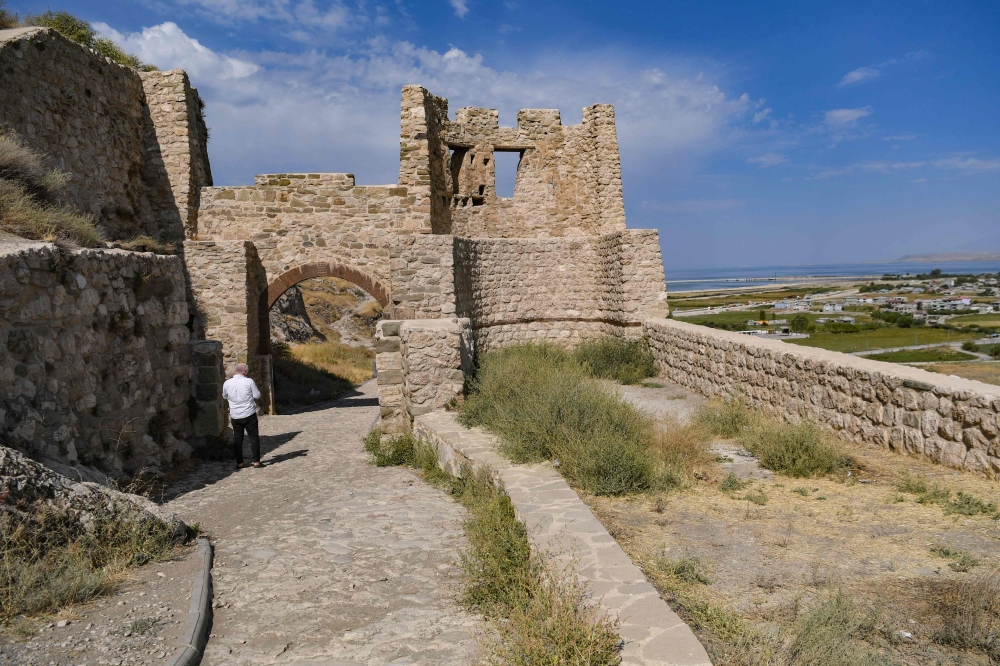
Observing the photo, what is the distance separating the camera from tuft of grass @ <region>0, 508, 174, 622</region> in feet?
11.8

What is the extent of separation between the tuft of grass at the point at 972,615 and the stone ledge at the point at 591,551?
4.48 ft

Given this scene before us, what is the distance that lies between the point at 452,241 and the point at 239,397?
14.8 feet

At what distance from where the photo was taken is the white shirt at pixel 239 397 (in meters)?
8.48

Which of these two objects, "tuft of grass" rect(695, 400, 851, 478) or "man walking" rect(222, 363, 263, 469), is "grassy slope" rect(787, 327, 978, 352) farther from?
"man walking" rect(222, 363, 263, 469)

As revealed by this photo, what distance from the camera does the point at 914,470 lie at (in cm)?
570

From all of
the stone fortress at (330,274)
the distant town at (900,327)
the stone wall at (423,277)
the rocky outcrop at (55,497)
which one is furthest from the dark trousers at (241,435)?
the distant town at (900,327)

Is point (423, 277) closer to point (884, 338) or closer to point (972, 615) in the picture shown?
point (972, 615)

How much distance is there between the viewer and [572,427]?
6.40 meters

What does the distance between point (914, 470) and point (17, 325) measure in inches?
298

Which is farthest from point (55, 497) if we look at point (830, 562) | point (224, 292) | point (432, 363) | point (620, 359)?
point (620, 359)

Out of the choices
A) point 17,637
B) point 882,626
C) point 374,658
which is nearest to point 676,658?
point 882,626

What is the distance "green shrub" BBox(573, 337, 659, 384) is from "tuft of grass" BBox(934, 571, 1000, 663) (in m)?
8.35

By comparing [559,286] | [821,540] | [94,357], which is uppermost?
[559,286]

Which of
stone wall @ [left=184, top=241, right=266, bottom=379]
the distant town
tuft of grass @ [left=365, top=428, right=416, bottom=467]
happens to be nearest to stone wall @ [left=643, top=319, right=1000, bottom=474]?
tuft of grass @ [left=365, top=428, right=416, bottom=467]
